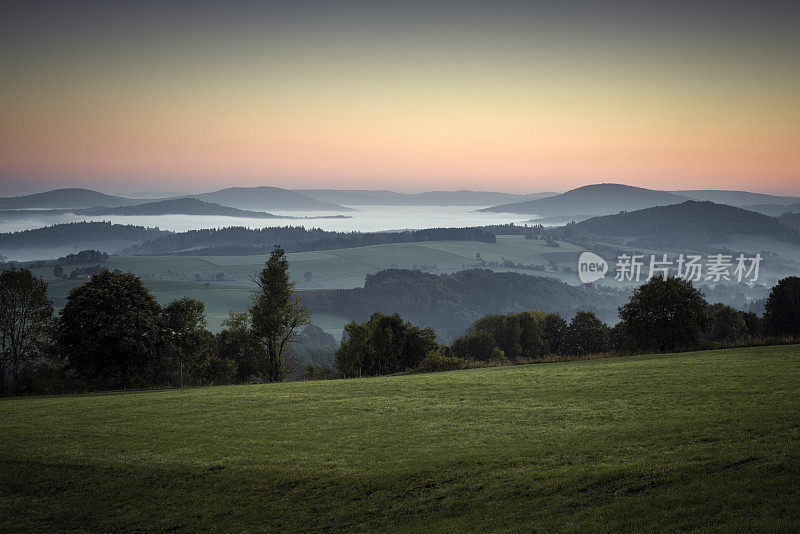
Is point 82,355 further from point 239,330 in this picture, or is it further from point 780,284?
point 780,284

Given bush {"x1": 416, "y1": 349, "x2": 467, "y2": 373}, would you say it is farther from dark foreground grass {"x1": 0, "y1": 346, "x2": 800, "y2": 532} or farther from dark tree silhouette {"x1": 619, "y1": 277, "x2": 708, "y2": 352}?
dark foreground grass {"x1": 0, "y1": 346, "x2": 800, "y2": 532}

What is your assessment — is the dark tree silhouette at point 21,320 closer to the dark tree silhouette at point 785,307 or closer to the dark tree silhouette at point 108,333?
the dark tree silhouette at point 108,333

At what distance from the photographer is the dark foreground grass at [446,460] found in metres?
11.6

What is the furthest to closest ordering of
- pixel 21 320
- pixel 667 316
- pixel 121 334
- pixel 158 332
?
pixel 21 320 < pixel 667 316 < pixel 158 332 < pixel 121 334

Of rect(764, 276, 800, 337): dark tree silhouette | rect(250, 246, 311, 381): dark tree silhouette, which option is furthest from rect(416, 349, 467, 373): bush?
rect(764, 276, 800, 337): dark tree silhouette

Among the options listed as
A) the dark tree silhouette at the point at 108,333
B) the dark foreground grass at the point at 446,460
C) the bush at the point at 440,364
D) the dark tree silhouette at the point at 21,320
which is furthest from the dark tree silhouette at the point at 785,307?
the dark tree silhouette at the point at 21,320

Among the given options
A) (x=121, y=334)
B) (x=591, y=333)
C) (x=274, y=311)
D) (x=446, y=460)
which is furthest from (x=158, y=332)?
(x=591, y=333)

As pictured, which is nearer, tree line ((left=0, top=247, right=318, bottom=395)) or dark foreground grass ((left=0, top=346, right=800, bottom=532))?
dark foreground grass ((left=0, top=346, right=800, bottom=532))

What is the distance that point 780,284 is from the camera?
6894cm

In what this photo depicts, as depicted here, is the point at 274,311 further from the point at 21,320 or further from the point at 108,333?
the point at 21,320

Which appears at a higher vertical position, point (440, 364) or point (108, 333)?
point (108, 333)

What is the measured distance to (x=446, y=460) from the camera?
15.9 m

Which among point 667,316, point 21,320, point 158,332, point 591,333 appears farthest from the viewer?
point 591,333

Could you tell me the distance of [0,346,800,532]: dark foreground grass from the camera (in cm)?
1162
